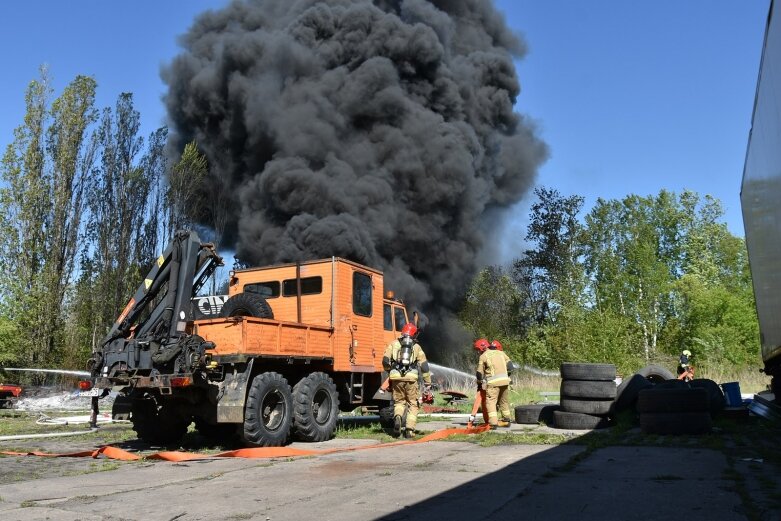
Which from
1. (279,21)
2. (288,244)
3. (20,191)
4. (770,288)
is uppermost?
(279,21)

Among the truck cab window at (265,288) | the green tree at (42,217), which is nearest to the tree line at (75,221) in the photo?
the green tree at (42,217)

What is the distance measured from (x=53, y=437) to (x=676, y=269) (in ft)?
136

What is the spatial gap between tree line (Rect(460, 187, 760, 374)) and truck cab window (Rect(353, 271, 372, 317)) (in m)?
22.2

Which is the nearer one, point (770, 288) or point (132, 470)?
point (132, 470)

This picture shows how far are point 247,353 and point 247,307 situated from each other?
1.87m

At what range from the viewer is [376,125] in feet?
102

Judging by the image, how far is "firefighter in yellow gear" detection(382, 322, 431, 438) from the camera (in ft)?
30.5

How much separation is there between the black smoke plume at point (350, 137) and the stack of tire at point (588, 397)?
658 inches

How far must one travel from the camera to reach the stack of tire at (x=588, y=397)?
32.0 ft

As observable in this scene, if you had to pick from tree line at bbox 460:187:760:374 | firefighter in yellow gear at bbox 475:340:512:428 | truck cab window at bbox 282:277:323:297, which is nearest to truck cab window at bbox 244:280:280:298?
truck cab window at bbox 282:277:323:297

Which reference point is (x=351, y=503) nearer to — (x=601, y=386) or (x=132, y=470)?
→ (x=132, y=470)

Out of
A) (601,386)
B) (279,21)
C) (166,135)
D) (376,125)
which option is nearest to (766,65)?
(601,386)

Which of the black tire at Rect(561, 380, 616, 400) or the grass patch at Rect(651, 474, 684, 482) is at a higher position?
the black tire at Rect(561, 380, 616, 400)

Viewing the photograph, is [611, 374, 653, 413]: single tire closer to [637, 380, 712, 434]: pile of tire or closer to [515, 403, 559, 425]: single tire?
[515, 403, 559, 425]: single tire
